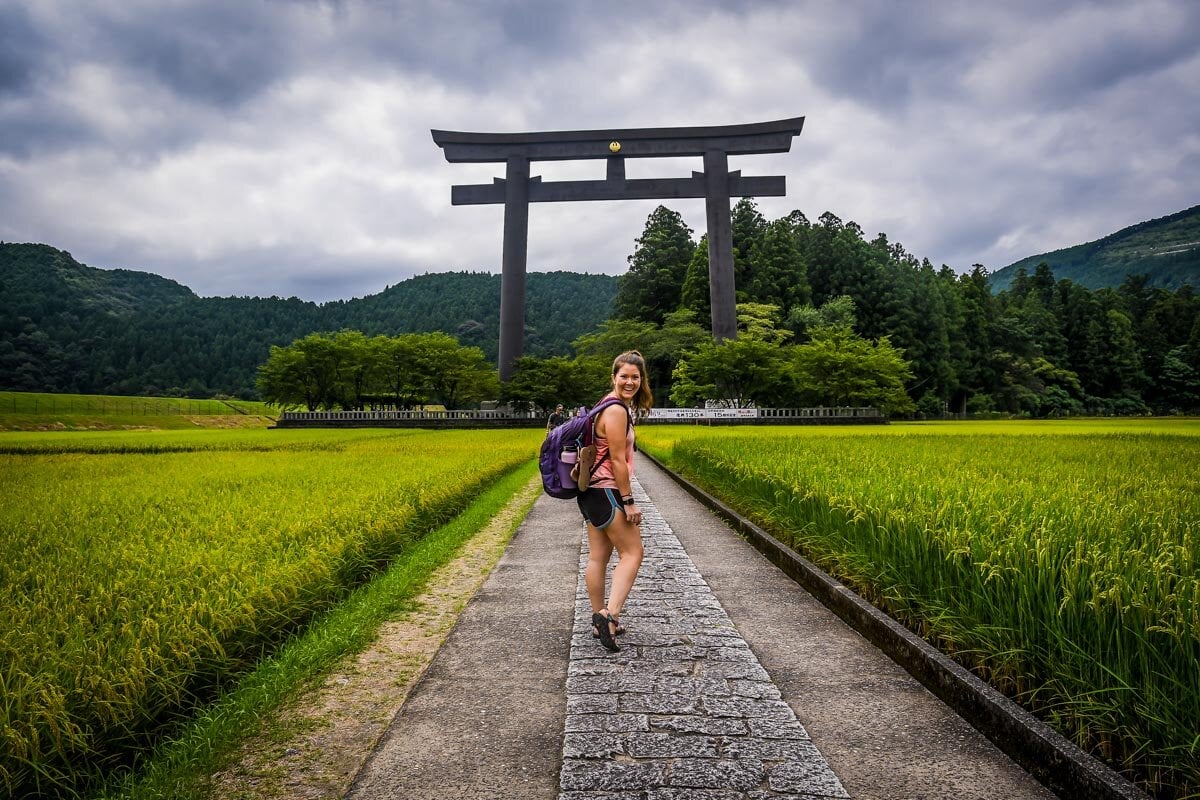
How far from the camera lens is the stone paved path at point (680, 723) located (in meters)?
2.12

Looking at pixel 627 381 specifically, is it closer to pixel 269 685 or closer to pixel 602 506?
pixel 602 506

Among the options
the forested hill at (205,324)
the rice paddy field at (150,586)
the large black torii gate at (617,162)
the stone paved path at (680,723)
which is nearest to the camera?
the stone paved path at (680,723)

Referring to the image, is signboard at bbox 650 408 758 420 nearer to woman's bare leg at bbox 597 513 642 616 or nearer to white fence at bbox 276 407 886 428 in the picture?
white fence at bbox 276 407 886 428

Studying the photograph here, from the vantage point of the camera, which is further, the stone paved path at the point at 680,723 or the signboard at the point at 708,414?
the signboard at the point at 708,414

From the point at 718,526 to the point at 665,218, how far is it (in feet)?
176

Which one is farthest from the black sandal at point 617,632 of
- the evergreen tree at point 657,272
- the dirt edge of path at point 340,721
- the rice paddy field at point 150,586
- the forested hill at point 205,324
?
the forested hill at point 205,324

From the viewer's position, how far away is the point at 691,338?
136 feet

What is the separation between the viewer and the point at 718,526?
7.47 m

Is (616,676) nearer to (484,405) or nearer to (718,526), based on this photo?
(718,526)

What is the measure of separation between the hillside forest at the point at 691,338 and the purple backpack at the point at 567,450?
97.9 ft

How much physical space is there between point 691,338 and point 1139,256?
483 ft

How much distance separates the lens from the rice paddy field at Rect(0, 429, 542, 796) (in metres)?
2.24

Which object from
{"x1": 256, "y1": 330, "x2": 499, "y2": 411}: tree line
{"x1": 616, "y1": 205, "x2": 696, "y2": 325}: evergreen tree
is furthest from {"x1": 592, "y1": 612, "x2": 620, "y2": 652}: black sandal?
{"x1": 616, "y1": 205, "x2": 696, "y2": 325}: evergreen tree

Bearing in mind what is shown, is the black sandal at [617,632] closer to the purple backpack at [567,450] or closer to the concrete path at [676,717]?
the concrete path at [676,717]
